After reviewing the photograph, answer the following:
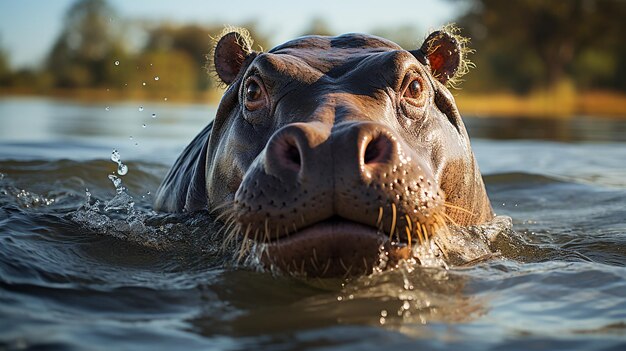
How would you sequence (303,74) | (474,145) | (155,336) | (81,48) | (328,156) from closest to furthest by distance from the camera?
1. (155,336)
2. (328,156)
3. (303,74)
4. (474,145)
5. (81,48)

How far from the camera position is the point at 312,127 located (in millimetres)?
3416

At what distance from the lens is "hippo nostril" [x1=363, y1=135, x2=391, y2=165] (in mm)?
3416

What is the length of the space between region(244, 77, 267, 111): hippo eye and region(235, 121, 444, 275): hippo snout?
1009mm

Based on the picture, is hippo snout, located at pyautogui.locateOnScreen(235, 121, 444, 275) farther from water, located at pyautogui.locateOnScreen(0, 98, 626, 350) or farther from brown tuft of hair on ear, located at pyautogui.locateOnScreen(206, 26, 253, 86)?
brown tuft of hair on ear, located at pyautogui.locateOnScreen(206, 26, 253, 86)

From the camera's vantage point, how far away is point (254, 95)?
461 cm

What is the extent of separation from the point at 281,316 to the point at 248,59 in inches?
93.0

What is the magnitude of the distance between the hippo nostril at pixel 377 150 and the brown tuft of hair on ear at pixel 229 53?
80.6 inches

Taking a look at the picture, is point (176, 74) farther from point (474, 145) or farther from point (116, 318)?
point (116, 318)

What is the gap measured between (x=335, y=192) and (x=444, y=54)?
89.9 inches

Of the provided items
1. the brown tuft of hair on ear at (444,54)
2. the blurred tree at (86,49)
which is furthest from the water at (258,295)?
the blurred tree at (86,49)

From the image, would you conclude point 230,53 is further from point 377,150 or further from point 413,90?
point 377,150

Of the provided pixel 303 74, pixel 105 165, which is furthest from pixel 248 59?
pixel 105 165

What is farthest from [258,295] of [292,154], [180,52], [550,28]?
[180,52]

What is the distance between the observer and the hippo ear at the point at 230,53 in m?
5.29
